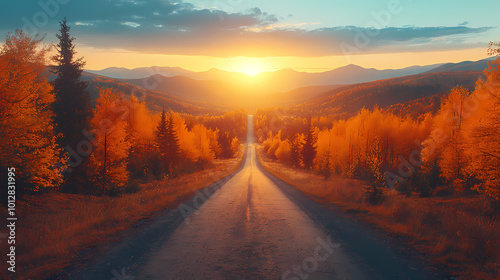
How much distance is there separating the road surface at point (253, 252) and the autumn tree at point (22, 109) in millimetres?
9205

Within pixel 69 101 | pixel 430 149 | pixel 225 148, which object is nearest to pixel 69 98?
pixel 69 101

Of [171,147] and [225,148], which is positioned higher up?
[171,147]

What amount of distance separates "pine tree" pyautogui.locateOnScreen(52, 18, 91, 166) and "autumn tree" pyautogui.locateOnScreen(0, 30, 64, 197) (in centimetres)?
789

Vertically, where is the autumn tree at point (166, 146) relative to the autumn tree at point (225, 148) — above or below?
above

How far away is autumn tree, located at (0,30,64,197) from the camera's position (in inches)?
607

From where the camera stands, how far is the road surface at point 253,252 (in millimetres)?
7000

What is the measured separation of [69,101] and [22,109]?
1079cm

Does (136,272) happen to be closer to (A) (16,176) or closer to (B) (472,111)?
(A) (16,176)

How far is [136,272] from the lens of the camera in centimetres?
696

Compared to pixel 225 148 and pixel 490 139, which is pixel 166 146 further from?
pixel 225 148

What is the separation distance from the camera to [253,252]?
8.55 metres

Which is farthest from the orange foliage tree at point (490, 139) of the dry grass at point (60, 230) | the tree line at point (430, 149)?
the dry grass at point (60, 230)

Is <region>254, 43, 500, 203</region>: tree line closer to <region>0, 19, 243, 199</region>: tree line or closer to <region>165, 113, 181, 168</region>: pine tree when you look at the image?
<region>0, 19, 243, 199</region>: tree line

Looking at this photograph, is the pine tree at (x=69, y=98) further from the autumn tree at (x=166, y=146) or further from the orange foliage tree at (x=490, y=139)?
the orange foliage tree at (x=490, y=139)
